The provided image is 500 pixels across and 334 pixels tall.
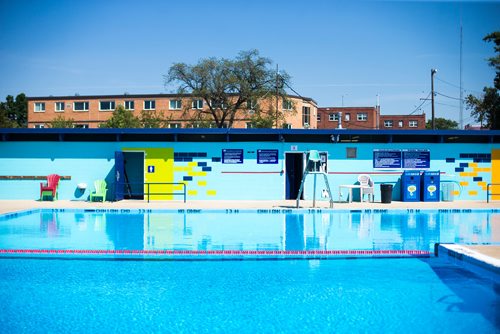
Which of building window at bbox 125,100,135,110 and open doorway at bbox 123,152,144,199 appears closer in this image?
open doorway at bbox 123,152,144,199

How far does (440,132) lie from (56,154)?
15831 mm

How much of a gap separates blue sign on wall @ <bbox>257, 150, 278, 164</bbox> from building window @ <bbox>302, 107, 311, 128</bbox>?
42.7 m

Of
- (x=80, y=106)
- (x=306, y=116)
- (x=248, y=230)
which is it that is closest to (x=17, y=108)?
(x=80, y=106)

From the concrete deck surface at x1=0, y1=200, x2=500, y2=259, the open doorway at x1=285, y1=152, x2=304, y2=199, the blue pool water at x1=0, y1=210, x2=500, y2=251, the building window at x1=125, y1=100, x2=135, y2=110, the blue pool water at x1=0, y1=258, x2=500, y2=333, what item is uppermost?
the building window at x1=125, y1=100, x2=135, y2=110

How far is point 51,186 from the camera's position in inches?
819

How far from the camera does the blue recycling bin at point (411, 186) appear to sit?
2109 centimetres

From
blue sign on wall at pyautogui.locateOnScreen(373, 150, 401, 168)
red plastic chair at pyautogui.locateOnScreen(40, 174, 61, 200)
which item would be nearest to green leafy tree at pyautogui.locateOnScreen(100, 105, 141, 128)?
red plastic chair at pyautogui.locateOnScreen(40, 174, 61, 200)

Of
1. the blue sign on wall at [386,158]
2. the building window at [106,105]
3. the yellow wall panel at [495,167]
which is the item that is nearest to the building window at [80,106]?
the building window at [106,105]

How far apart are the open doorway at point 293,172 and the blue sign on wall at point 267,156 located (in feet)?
2.08

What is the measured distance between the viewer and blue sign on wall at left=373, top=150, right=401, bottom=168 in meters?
21.9

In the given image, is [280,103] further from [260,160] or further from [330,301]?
[330,301]

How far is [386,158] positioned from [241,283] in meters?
14.5

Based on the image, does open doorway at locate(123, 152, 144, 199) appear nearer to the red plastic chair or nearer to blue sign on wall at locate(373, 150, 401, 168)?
the red plastic chair

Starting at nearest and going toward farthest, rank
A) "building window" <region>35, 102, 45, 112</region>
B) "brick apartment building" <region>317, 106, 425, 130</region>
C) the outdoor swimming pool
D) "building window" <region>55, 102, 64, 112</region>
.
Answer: the outdoor swimming pool < "building window" <region>55, 102, 64, 112</region> < "building window" <region>35, 102, 45, 112</region> < "brick apartment building" <region>317, 106, 425, 130</region>
